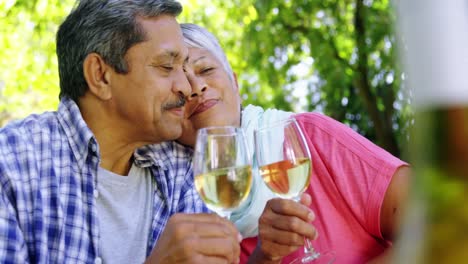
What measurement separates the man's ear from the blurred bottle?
2.11 meters

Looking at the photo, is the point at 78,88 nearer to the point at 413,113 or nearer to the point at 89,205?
Result: the point at 89,205

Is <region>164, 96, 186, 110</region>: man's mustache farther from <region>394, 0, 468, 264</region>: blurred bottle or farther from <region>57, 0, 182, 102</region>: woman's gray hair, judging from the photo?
<region>394, 0, 468, 264</region>: blurred bottle

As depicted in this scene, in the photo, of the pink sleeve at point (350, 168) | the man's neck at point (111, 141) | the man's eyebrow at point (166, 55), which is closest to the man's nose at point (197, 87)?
the man's eyebrow at point (166, 55)

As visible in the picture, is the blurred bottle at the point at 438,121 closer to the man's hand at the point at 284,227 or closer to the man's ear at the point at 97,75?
the man's hand at the point at 284,227

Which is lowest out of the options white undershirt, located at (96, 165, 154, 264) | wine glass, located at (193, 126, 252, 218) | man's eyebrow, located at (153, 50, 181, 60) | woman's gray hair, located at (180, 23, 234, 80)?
white undershirt, located at (96, 165, 154, 264)

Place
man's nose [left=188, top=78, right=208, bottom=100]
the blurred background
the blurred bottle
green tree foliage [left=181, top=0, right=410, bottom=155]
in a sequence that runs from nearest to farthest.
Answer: the blurred bottle < man's nose [left=188, top=78, right=208, bottom=100] < the blurred background < green tree foliage [left=181, top=0, right=410, bottom=155]

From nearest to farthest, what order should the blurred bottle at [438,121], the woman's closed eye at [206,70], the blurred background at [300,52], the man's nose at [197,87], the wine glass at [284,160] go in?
the blurred bottle at [438,121]
the wine glass at [284,160]
the man's nose at [197,87]
the woman's closed eye at [206,70]
the blurred background at [300,52]

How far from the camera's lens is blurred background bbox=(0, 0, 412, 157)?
834cm

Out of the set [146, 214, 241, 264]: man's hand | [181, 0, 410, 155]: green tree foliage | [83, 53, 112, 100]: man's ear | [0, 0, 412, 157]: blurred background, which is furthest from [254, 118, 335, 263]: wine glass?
[181, 0, 410, 155]: green tree foliage

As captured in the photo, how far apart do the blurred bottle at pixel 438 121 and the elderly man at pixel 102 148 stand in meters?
1.60

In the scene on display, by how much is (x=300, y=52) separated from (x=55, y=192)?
8.12 meters

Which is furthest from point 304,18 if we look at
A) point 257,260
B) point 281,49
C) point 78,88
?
point 257,260

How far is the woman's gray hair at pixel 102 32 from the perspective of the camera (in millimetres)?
2412

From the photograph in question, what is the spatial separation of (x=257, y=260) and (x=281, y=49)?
828 centimetres
